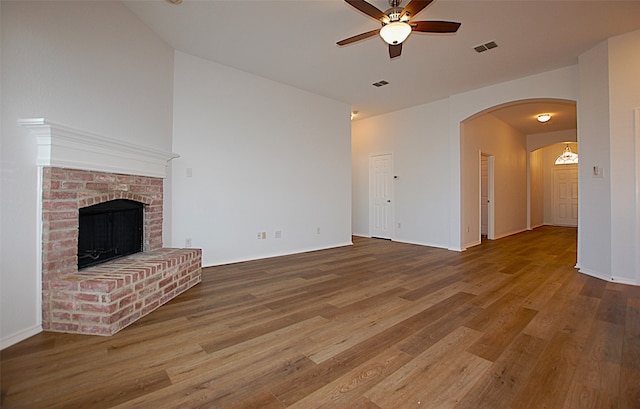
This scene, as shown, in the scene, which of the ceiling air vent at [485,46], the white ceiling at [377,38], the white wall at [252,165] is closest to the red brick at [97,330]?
the white wall at [252,165]

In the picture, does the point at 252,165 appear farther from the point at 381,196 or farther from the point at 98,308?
the point at 381,196

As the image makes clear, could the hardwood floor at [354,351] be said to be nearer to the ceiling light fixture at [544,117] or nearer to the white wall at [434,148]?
the white wall at [434,148]

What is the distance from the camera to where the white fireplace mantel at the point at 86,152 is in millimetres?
2076

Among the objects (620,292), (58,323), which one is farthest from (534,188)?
(58,323)

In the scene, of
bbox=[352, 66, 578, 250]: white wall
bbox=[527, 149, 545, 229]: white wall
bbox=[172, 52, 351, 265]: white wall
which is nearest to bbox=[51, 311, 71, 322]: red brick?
bbox=[172, 52, 351, 265]: white wall

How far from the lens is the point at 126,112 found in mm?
2951

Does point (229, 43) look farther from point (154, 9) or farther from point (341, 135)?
point (341, 135)

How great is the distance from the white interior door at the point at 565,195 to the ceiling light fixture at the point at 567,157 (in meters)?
0.15

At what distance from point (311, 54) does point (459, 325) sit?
3.71 m

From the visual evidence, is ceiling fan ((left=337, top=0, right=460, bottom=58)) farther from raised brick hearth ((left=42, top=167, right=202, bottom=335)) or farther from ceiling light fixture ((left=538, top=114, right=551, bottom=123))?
ceiling light fixture ((left=538, top=114, right=551, bottom=123))

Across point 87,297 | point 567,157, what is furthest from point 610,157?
point 567,157

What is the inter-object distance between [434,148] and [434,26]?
346 cm

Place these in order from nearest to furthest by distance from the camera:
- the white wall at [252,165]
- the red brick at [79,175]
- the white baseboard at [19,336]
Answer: the white baseboard at [19,336] → the red brick at [79,175] → the white wall at [252,165]

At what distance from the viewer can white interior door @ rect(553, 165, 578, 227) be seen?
9.55m
